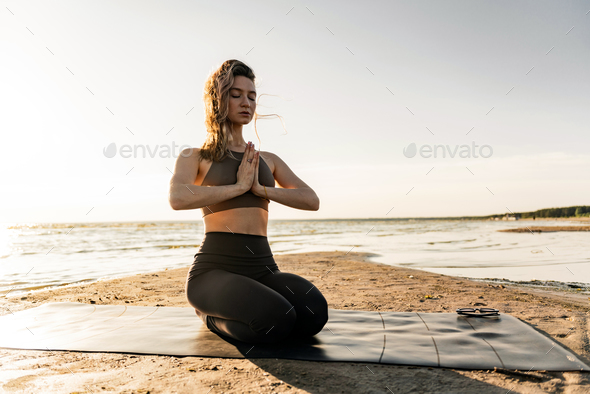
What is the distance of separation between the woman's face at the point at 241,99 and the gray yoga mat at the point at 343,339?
5.36ft

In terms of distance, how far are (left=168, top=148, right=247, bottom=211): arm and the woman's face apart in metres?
0.50

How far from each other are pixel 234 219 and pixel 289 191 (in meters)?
0.45

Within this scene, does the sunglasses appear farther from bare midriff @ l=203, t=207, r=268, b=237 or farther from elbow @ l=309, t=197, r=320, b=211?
bare midriff @ l=203, t=207, r=268, b=237

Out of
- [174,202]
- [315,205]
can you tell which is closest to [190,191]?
[174,202]

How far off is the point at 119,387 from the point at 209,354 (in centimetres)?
57

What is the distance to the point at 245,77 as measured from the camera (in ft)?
9.19

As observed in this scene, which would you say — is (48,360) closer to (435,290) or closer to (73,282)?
(435,290)

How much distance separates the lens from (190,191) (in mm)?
2445

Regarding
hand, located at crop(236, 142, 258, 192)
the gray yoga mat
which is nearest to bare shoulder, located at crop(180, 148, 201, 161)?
hand, located at crop(236, 142, 258, 192)

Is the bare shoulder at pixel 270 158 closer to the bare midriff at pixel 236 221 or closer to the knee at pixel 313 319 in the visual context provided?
the bare midriff at pixel 236 221

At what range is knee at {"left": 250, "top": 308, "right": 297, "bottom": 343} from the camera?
2336mm

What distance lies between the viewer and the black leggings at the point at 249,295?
235 cm

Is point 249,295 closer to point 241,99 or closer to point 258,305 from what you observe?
point 258,305

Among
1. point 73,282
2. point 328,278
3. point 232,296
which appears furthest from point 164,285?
point 232,296
